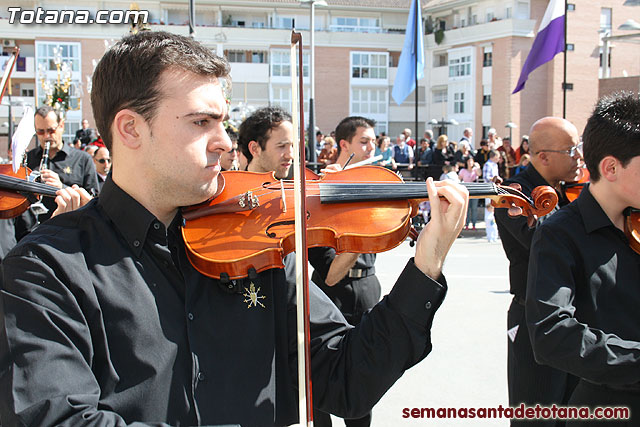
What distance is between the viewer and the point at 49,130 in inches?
245

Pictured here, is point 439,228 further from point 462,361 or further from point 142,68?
point 462,361

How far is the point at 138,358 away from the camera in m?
1.51

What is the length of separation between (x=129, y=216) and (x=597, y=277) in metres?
1.70

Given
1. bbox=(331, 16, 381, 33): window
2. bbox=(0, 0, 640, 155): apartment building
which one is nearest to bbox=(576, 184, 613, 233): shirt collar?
bbox=(0, 0, 640, 155): apartment building

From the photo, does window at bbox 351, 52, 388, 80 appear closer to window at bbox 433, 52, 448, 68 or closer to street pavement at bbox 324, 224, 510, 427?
window at bbox 433, 52, 448, 68

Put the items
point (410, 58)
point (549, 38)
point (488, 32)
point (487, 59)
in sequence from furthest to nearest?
1. point (487, 59)
2. point (488, 32)
3. point (410, 58)
4. point (549, 38)

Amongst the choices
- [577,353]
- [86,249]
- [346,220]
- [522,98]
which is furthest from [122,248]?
[522,98]

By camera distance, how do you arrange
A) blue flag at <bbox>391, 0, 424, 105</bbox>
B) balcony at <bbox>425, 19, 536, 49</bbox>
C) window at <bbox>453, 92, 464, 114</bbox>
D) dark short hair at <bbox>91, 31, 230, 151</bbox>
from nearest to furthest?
1. dark short hair at <bbox>91, 31, 230, 151</bbox>
2. blue flag at <bbox>391, 0, 424, 105</bbox>
3. balcony at <bbox>425, 19, 536, 49</bbox>
4. window at <bbox>453, 92, 464, 114</bbox>

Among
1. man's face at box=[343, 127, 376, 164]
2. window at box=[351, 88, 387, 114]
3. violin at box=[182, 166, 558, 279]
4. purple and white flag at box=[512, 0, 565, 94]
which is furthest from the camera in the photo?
window at box=[351, 88, 387, 114]

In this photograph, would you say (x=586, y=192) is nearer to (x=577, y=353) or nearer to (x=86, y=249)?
(x=577, y=353)

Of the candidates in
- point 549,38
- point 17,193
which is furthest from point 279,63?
point 17,193

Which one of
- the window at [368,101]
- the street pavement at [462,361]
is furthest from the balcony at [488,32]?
the street pavement at [462,361]

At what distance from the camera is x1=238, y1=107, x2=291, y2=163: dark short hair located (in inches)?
166

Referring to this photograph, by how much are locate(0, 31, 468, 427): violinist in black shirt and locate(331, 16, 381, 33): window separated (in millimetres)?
42786
